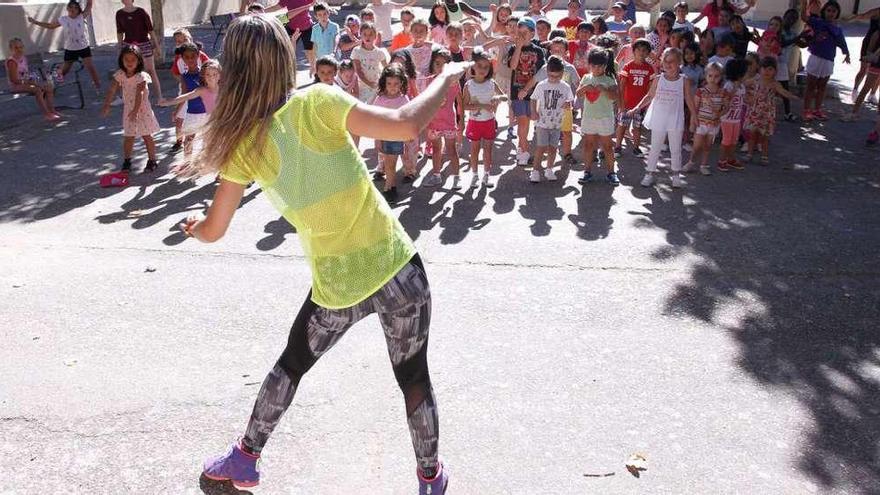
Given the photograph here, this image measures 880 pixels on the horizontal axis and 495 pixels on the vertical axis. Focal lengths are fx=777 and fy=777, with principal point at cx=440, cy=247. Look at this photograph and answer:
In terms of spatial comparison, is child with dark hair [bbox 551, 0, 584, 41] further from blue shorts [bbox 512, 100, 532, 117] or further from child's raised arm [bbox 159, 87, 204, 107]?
child's raised arm [bbox 159, 87, 204, 107]

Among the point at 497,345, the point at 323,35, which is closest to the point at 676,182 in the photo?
the point at 497,345

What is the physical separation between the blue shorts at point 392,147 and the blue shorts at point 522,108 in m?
1.69

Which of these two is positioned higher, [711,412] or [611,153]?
[611,153]

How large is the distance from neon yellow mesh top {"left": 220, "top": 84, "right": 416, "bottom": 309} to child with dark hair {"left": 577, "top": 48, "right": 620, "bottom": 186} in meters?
5.46

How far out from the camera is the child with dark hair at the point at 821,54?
36.1ft

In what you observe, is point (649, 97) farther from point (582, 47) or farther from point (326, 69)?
point (326, 69)

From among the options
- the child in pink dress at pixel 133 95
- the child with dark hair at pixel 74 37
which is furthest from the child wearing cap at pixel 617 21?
the child with dark hair at pixel 74 37

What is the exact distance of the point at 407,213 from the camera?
7305 mm

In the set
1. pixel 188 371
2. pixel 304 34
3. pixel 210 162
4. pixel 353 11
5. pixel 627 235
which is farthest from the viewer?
pixel 353 11

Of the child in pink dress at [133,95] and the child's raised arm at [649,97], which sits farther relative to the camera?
the child in pink dress at [133,95]

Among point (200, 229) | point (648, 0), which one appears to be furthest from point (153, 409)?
point (648, 0)

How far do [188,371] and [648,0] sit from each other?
13.0 metres

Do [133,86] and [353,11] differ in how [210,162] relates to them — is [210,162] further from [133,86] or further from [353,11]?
[353,11]

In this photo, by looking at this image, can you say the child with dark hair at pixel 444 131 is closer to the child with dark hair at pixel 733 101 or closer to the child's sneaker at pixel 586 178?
the child's sneaker at pixel 586 178
